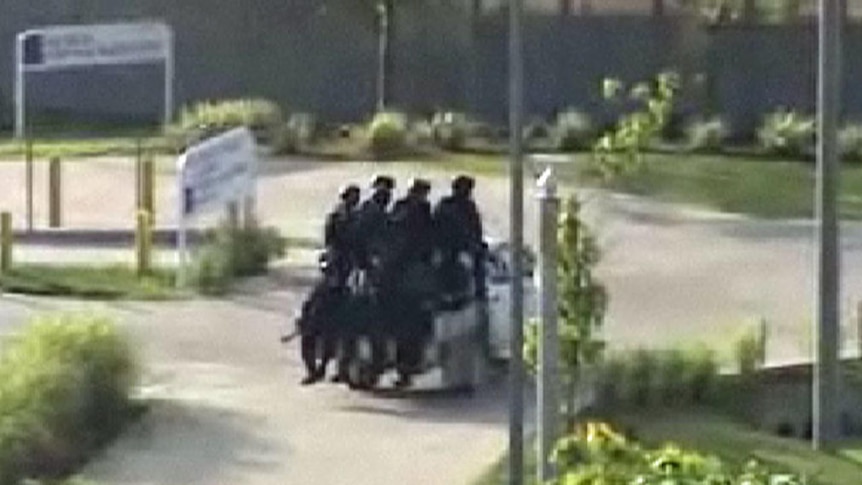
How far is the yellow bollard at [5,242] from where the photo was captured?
26.4m

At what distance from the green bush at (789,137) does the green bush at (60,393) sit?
18.1 metres

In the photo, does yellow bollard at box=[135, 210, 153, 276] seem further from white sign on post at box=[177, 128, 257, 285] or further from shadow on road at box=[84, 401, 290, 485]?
shadow on road at box=[84, 401, 290, 485]

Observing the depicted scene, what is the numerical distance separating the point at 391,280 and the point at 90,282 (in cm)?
699

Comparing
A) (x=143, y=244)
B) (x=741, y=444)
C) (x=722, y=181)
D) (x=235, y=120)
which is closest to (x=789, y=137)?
(x=722, y=181)

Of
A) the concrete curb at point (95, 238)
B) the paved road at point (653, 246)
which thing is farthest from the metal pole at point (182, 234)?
the concrete curb at point (95, 238)

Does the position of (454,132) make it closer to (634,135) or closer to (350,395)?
(350,395)

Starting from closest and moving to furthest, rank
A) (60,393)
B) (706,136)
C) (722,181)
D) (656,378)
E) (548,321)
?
(548,321) < (60,393) < (656,378) < (722,181) < (706,136)

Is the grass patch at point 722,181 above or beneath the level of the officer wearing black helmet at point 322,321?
above

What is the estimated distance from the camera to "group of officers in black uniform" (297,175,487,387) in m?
19.4

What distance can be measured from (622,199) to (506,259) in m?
11.0

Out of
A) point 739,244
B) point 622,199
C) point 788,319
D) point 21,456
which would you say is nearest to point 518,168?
point 21,456

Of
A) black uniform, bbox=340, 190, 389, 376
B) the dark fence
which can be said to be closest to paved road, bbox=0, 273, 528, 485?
black uniform, bbox=340, 190, 389, 376

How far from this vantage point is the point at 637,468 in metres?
9.36

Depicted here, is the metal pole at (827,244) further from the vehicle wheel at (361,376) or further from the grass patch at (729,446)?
the vehicle wheel at (361,376)
